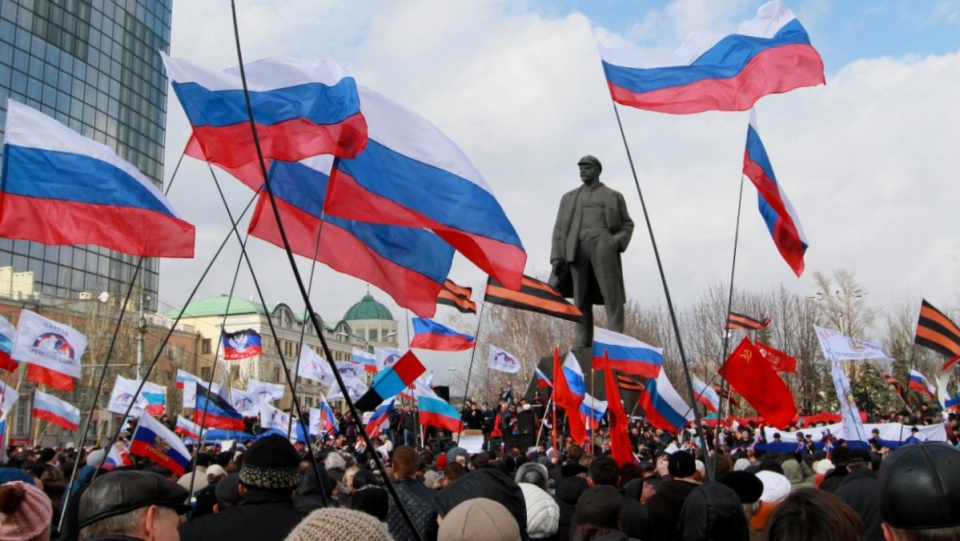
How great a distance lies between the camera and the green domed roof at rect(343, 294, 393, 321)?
472 ft

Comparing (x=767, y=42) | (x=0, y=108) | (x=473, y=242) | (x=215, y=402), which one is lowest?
(x=215, y=402)

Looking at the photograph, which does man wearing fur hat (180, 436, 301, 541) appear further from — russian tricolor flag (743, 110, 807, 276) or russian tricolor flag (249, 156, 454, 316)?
russian tricolor flag (743, 110, 807, 276)

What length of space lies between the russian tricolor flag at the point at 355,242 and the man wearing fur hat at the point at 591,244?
918 centimetres

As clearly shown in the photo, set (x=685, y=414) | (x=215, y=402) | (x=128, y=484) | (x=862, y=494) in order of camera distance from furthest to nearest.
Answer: (x=215, y=402), (x=685, y=414), (x=862, y=494), (x=128, y=484)

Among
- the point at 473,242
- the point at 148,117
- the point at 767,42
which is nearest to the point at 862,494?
the point at 473,242

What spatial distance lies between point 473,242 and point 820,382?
42957 millimetres

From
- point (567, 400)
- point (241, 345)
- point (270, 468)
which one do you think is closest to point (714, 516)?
point (270, 468)

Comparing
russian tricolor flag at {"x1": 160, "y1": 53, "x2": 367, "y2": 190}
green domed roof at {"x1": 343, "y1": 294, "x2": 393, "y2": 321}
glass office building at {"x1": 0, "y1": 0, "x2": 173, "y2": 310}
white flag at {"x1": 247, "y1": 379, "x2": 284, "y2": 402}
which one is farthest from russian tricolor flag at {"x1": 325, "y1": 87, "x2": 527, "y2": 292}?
green domed roof at {"x1": 343, "y1": 294, "x2": 393, "y2": 321}

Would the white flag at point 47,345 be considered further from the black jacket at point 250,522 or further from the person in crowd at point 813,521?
the person in crowd at point 813,521

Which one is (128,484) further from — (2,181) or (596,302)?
(596,302)

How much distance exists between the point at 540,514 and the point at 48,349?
9757 mm

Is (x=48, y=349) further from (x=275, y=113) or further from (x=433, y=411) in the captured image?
(x=275, y=113)

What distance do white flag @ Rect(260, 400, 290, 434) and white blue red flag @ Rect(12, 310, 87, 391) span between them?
212 inches

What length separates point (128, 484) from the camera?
3049 millimetres
